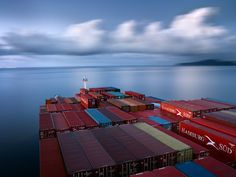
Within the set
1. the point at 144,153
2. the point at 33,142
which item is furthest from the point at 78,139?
the point at 33,142

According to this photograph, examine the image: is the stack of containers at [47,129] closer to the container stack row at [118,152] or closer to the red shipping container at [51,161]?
the red shipping container at [51,161]

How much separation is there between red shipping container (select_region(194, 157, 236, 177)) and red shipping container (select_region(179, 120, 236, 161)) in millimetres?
5259

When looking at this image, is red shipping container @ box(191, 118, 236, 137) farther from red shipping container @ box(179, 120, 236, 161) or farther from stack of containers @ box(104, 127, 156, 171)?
stack of containers @ box(104, 127, 156, 171)

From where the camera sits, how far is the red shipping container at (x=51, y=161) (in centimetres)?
1711

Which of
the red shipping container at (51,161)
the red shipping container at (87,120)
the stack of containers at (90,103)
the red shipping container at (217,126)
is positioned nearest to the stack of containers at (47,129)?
the red shipping container at (51,161)

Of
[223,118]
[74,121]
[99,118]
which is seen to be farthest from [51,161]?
[223,118]

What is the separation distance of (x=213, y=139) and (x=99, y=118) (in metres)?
16.6

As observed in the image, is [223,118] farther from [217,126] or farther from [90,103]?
[90,103]

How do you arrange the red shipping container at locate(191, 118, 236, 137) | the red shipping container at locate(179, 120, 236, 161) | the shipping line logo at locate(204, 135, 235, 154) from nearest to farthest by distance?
the shipping line logo at locate(204, 135, 235, 154)
the red shipping container at locate(179, 120, 236, 161)
the red shipping container at locate(191, 118, 236, 137)

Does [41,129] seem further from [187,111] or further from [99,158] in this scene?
[187,111]

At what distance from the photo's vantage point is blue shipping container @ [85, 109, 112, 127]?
27.7 metres

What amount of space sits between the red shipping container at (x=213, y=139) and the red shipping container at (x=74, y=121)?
588 inches

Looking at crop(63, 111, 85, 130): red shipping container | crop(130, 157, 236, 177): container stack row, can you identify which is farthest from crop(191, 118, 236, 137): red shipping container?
crop(63, 111, 85, 130): red shipping container

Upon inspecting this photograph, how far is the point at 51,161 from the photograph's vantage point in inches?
759
